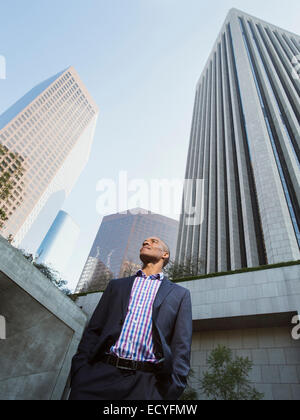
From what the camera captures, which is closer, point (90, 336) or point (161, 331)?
point (161, 331)

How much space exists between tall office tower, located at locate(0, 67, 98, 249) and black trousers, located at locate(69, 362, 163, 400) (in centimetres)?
7269

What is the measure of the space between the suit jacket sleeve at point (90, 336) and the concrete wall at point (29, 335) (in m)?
11.5

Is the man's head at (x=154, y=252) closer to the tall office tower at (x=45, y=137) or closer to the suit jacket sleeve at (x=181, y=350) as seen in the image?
the suit jacket sleeve at (x=181, y=350)

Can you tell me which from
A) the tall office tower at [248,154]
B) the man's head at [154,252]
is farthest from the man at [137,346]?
the tall office tower at [248,154]

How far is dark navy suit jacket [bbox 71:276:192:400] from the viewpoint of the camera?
2.34m

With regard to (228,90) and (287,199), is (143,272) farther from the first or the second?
(228,90)

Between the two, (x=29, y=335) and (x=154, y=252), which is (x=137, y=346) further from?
(x=29, y=335)

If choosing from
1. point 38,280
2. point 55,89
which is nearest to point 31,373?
point 38,280

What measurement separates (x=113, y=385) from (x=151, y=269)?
136 cm

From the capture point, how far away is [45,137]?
307 ft

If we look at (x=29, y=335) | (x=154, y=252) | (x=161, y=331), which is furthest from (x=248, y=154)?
(x=161, y=331)

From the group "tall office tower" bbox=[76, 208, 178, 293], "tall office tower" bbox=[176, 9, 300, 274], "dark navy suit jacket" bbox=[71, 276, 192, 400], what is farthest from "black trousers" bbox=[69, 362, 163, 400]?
"tall office tower" bbox=[76, 208, 178, 293]

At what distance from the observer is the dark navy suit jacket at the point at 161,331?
2.34 meters

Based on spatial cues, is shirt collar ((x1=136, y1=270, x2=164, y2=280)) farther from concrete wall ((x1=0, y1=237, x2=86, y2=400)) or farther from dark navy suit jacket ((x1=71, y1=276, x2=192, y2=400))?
concrete wall ((x1=0, y1=237, x2=86, y2=400))
